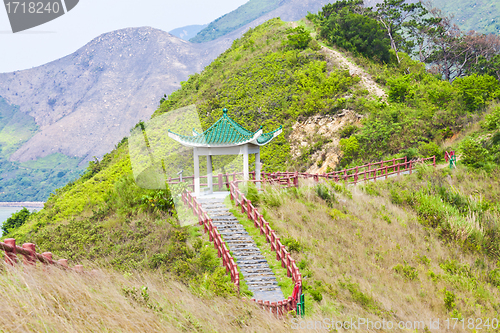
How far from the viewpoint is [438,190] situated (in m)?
19.9

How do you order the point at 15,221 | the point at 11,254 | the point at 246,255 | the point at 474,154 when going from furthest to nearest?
the point at 15,221 < the point at 474,154 < the point at 246,255 < the point at 11,254

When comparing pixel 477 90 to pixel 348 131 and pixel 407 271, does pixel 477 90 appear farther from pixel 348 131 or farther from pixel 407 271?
pixel 407 271

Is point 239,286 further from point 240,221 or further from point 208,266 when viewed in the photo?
point 240,221

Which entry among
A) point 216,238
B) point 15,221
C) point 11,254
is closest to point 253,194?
point 216,238

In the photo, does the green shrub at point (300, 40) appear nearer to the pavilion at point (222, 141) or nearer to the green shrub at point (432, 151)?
the green shrub at point (432, 151)

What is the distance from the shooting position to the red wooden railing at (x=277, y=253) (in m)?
8.89

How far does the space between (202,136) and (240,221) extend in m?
4.51

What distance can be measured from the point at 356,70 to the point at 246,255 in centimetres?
3291

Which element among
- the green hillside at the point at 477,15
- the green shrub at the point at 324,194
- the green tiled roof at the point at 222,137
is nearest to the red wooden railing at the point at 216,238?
the green tiled roof at the point at 222,137

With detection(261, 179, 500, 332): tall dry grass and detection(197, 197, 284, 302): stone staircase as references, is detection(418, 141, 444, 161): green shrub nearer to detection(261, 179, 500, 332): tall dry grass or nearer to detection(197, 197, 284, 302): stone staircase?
detection(261, 179, 500, 332): tall dry grass

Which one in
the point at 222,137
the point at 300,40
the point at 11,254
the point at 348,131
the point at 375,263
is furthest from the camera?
the point at 300,40

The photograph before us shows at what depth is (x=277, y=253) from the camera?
Answer: 463 inches

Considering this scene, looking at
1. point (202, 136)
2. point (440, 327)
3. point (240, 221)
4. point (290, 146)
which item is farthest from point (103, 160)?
point (440, 327)

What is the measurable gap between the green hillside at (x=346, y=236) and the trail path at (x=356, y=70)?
1.51 m
